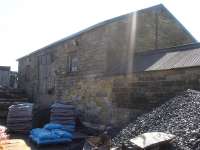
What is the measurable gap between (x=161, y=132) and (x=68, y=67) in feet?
33.0

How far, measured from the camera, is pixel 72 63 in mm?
15062

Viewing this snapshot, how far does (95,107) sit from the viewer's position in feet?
41.2

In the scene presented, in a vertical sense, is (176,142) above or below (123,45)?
below

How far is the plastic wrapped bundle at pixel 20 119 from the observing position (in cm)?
1198

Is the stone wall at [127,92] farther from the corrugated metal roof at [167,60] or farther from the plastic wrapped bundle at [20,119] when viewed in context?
the plastic wrapped bundle at [20,119]

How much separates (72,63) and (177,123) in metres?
9.73

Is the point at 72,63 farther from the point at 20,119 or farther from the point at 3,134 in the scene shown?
the point at 3,134

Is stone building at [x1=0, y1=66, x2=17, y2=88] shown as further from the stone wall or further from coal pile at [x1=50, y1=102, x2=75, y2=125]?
coal pile at [x1=50, y1=102, x2=75, y2=125]

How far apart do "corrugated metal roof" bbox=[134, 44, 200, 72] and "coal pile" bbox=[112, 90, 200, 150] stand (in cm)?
179

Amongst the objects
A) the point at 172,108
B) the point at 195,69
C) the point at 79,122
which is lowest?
→ the point at 79,122

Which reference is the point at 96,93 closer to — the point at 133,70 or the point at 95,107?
the point at 95,107

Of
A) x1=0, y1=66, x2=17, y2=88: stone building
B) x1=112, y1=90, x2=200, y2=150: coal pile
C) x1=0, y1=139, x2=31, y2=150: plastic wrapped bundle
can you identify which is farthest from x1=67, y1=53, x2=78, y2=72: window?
x1=0, y1=66, x2=17, y2=88: stone building

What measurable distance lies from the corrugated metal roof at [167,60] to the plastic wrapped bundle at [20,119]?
5.25 meters

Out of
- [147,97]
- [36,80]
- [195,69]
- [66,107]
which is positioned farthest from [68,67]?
[195,69]
